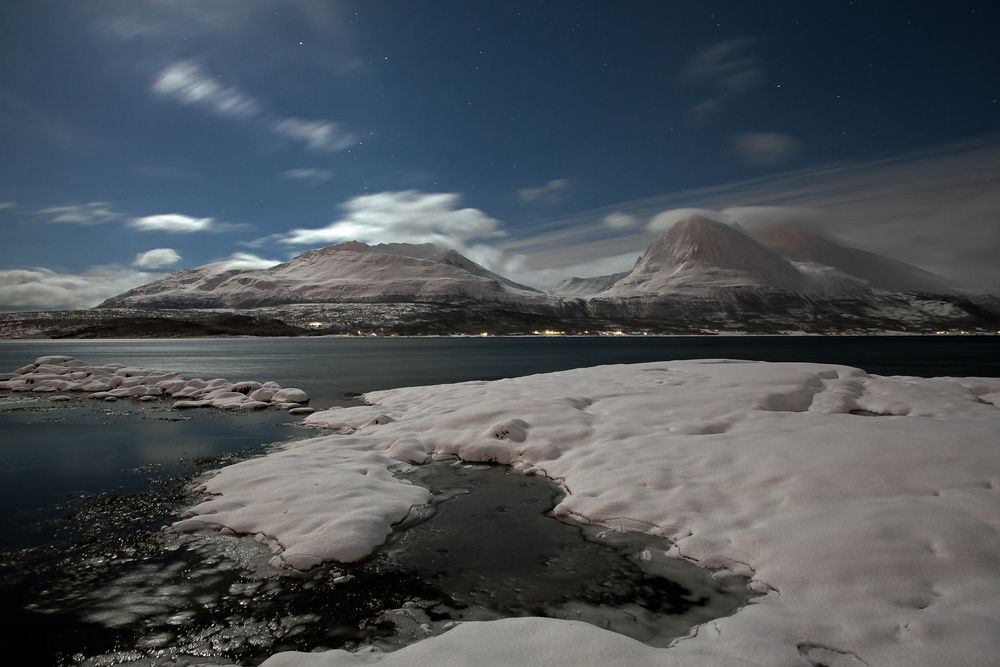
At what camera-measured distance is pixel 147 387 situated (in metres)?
34.1

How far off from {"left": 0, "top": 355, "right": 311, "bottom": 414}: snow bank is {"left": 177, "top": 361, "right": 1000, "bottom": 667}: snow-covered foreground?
1144 cm

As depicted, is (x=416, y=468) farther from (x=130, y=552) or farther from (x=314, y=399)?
(x=314, y=399)

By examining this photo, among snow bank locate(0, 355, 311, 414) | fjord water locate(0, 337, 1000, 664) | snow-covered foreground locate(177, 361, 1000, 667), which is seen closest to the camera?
snow-covered foreground locate(177, 361, 1000, 667)

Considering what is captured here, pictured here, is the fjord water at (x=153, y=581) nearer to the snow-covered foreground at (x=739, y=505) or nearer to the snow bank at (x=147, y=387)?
the snow-covered foreground at (x=739, y=505)

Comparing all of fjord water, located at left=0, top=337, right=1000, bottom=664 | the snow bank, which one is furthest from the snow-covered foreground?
the snow bank

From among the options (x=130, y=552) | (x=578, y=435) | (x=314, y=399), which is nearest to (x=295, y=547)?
(x=130, y=552)

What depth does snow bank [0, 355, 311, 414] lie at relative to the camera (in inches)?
1151

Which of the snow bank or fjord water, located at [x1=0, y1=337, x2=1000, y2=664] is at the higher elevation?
the snow bank

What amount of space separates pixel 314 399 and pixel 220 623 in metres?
27.6

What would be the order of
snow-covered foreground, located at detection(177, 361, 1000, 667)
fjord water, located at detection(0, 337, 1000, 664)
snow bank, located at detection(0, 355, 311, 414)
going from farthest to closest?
snow bank, located at detection(0, 355, 311, 414) < fjord water, located at detection(0, 337, 1000, 664) < snow-covered foreground, located at detection(177, 361, 1000, 667)

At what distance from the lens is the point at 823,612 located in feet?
22.0

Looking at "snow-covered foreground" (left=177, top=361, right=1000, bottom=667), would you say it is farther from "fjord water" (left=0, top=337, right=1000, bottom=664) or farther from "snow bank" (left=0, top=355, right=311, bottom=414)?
"snow bank" (left=0, top=355, right=311, bottom=414)

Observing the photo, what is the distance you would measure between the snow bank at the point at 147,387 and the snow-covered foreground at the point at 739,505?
11.4 meters

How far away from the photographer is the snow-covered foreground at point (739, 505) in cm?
588
